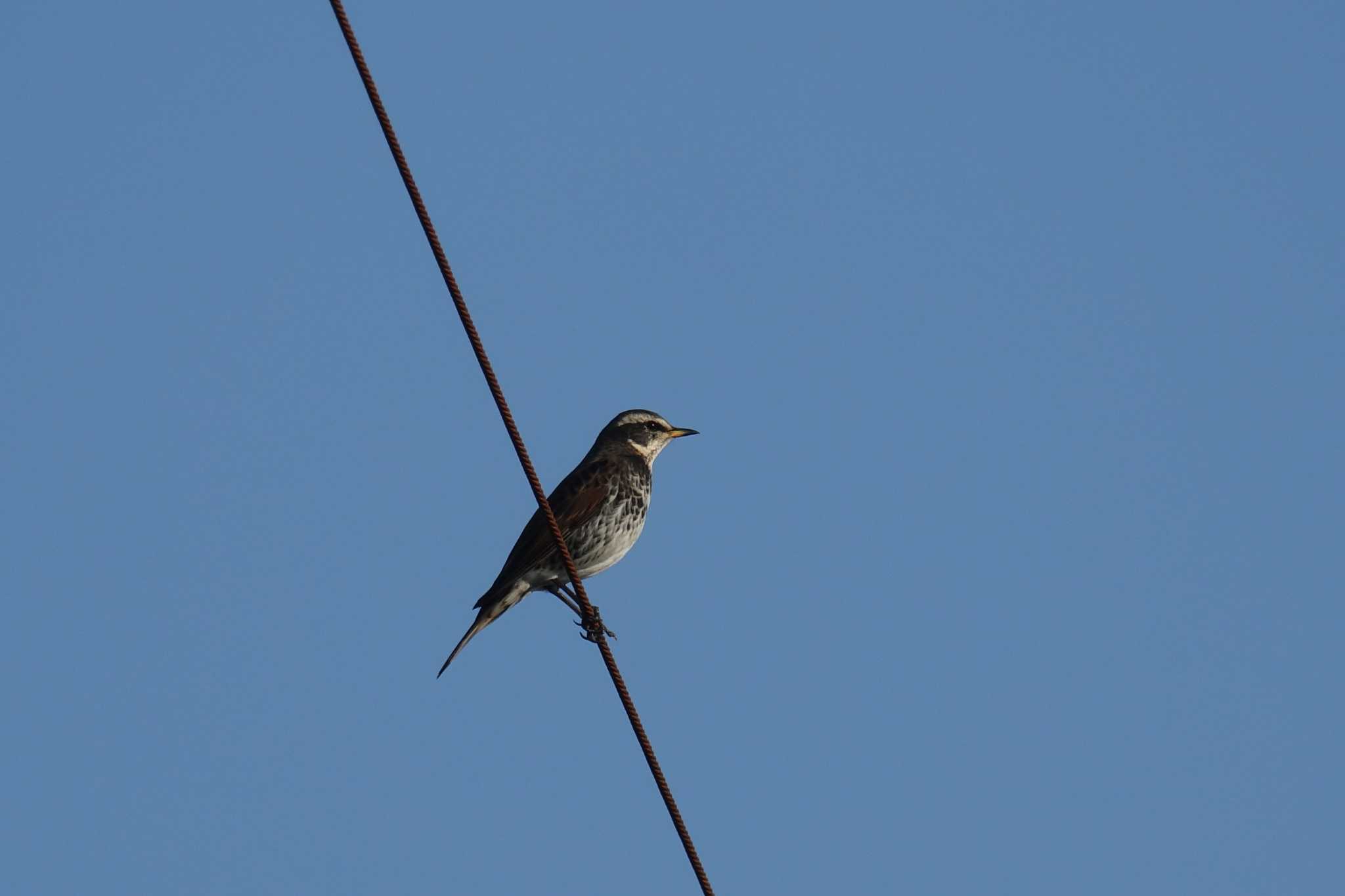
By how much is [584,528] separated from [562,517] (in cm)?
18

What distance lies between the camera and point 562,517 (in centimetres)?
1281

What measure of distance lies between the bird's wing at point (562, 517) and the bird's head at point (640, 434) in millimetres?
565

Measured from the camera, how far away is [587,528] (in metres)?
12.8

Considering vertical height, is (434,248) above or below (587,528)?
below

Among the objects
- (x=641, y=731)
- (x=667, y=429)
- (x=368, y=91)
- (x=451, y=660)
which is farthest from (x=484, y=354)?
(x=667, y=429)

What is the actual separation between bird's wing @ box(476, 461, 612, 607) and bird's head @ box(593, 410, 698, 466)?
565mm

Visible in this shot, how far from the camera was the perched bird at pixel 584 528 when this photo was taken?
1251 centimetres

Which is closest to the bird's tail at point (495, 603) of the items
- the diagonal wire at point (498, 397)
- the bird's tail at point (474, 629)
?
the bird's tail at point (474, 629)

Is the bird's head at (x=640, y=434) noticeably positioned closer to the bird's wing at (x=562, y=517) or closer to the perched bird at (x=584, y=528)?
the perched bird at (x=584, y=528)

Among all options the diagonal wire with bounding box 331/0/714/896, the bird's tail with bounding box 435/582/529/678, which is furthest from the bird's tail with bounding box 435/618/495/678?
the diagonal wire with bounding box 331/0/714/896

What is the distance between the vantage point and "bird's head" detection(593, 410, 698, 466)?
13867mm

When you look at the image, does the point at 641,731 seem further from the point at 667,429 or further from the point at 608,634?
the point at 667,429

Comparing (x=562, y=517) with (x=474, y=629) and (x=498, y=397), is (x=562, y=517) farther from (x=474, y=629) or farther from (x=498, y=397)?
(x=498, y=397)

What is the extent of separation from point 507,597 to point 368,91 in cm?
640
